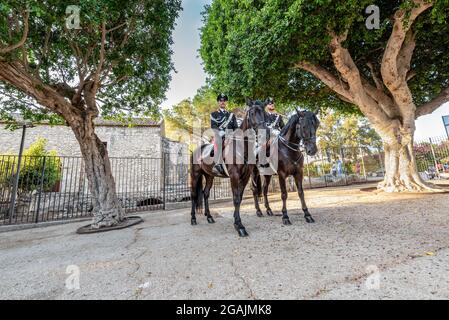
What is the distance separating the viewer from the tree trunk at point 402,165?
773cm

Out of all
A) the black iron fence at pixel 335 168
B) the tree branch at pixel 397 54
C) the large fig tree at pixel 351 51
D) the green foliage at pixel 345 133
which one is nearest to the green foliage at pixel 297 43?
the large fig tree at pixel 351 51

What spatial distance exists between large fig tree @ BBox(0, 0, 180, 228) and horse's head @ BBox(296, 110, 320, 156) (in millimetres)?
5242

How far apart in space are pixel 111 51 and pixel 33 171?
6.32 metres

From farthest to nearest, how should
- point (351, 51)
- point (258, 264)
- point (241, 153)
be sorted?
point (351, 51)
point (241, 153)
point (258, 264)

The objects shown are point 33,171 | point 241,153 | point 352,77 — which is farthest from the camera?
point 33,171

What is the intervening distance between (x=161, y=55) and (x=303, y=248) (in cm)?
791

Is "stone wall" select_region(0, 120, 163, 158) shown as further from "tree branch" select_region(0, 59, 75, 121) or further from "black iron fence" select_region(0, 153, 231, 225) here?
"tree branch" select_region(0, 59, 75, 121)

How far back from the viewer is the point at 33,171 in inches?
325

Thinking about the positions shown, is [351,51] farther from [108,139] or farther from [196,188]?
[108,139]

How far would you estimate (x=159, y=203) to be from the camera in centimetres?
1072

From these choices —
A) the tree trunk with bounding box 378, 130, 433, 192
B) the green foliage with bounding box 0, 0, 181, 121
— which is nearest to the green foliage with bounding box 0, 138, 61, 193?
the green foliage with bounding box 0, 0, 181, 121

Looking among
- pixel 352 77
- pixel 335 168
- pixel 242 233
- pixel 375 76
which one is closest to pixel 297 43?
pixel 352 77

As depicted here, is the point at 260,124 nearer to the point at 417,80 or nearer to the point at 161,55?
the point at 161,55

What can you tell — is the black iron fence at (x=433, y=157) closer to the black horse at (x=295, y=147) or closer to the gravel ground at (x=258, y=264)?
the gravel ground at (x=258, y=264)
